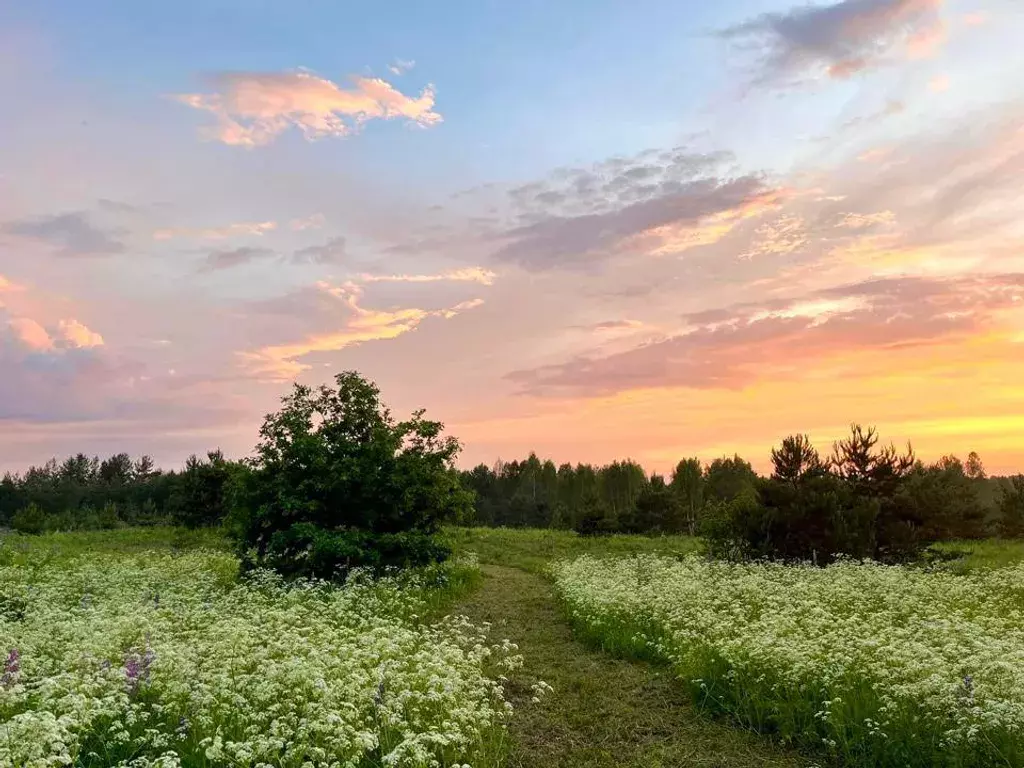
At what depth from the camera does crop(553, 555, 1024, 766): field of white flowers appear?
25.6 feet

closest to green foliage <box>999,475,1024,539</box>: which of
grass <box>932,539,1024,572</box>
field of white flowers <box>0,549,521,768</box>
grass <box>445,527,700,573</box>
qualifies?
grass <box>932,539,1024,572</box>

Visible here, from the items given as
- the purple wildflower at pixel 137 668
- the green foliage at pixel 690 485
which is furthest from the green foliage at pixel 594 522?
the purple wildflower at pixel 137 668

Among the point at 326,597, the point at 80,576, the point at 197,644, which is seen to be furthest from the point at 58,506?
the point at 197,644

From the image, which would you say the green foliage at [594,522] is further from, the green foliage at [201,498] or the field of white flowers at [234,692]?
the field of white flowers at [234,692]

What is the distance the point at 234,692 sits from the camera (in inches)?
336

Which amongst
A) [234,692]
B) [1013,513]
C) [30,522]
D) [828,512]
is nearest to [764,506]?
[828,512]

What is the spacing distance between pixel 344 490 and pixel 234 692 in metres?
12.3

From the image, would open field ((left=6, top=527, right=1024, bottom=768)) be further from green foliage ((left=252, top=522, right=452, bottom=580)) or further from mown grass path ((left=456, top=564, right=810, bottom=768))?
green foliage ((left=252, top=522, right=452, bottom=580))

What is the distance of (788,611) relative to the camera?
12.9 m

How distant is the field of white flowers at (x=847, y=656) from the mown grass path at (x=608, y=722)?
1.42ft

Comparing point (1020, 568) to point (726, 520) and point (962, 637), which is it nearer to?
point (726, 520)

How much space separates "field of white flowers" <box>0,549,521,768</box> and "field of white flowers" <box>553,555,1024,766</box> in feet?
10.5

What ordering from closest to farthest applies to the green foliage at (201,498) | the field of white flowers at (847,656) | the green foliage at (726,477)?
the field of white flowers at (847,656) → the green foliage at (201,498) → the green foliage at (726,477)

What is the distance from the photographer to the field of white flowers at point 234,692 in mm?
6516
